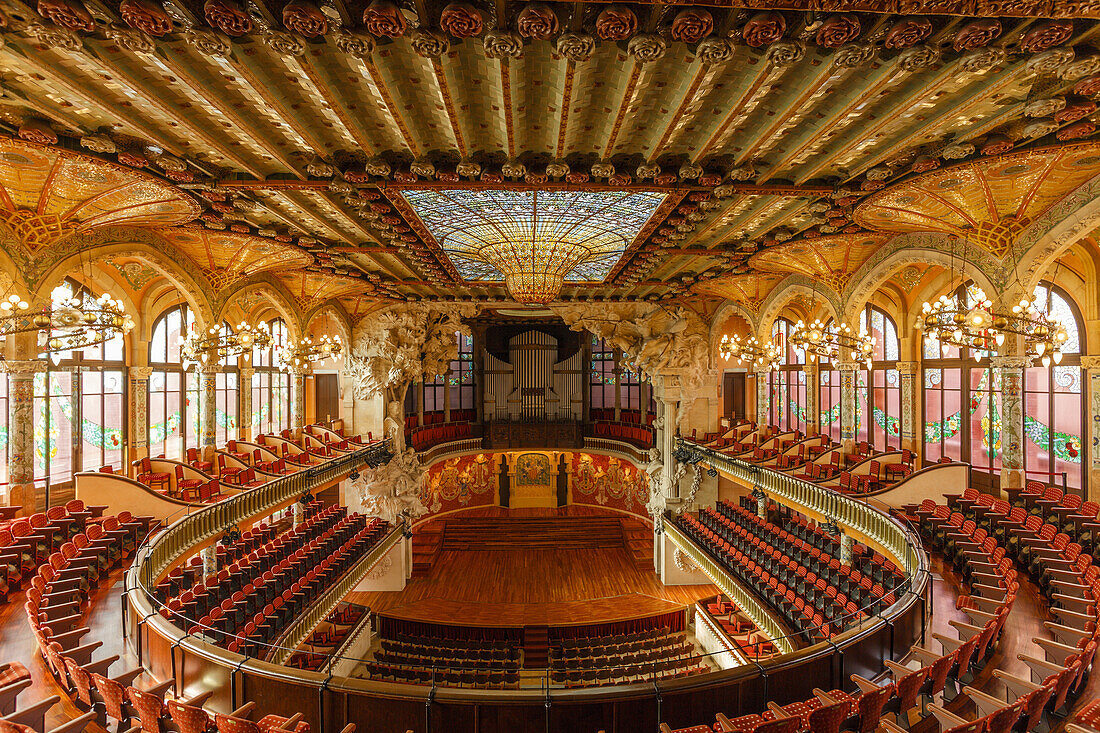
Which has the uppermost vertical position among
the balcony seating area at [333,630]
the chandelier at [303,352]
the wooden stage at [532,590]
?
the chandelier at [303,352]

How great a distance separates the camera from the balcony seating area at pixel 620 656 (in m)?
12.4

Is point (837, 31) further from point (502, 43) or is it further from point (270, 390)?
point (270, 390)

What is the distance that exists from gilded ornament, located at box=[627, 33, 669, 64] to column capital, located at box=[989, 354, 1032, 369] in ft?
35.7

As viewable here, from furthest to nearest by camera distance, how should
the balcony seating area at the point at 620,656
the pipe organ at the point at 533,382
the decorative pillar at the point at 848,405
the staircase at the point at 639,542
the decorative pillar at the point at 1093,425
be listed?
the pipe organ at the point at 533,382 < the staircase at the point at 639,542 < the decorative pillar at the point at 848,405 < the balcony seating area at the point at 620,656 < the decorative pillar at the point at 1093,425

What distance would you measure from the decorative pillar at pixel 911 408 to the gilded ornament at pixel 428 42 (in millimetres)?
17855

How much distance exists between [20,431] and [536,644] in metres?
13.1

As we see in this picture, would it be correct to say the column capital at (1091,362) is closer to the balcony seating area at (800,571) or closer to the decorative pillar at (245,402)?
the balcony seating area at (800,571)

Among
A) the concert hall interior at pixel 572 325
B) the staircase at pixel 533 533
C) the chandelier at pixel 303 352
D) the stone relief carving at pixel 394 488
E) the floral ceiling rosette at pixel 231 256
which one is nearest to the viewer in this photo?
the concert hall interior at pixel 572 325

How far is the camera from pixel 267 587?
10812 millimetres

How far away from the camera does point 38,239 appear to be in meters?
9.21

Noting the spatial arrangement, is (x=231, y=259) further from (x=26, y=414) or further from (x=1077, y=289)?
(x=1077, y=289)

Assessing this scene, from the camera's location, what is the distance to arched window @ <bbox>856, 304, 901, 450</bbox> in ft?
58.3

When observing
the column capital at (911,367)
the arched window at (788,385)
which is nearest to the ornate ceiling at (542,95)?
the column capital at (911,367)

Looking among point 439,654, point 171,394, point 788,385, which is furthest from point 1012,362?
point 171,394
